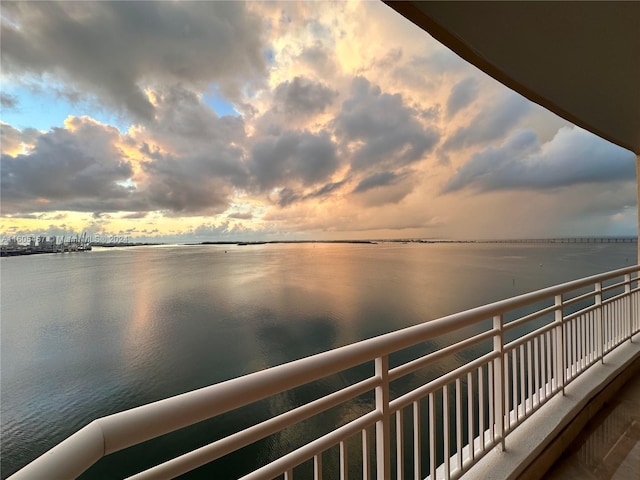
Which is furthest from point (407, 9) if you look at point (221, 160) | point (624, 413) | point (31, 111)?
point (221, 160)

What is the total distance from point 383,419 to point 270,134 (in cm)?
3487

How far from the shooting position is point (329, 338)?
1600 cm

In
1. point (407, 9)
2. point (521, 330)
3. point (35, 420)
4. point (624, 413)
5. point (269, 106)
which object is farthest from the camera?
point (269, 106)

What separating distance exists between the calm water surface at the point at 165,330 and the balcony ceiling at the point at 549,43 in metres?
9.18

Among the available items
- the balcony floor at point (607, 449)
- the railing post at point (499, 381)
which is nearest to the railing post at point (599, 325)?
the balcony floor at point (607, 449)

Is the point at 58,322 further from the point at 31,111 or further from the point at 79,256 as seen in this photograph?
the point at 79,256

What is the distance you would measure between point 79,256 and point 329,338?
63921 millimetres

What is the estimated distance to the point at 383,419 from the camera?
0.97 m

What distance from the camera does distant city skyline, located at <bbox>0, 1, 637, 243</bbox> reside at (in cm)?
1049

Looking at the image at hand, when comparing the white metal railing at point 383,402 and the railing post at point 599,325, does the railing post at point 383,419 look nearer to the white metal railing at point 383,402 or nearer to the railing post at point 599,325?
the white metal railing at point 383,402

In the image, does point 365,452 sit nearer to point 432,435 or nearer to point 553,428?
point 432,435

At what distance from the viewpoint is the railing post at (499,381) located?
1.47m

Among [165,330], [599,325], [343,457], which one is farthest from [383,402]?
[165,330]

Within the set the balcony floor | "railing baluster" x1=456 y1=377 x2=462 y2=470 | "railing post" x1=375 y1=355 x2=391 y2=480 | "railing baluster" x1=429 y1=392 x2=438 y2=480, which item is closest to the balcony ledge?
the balcony floor
